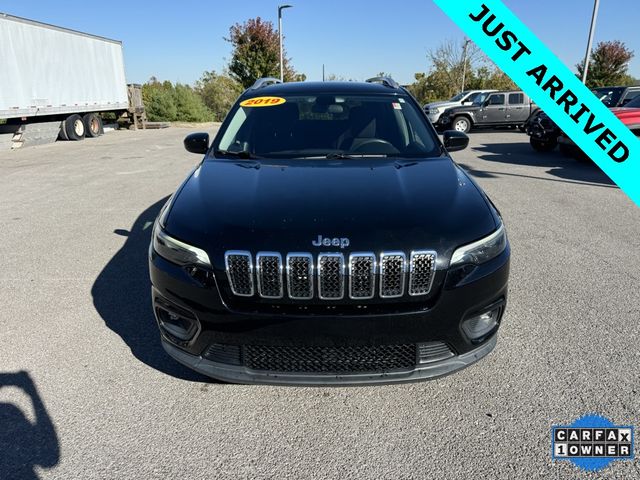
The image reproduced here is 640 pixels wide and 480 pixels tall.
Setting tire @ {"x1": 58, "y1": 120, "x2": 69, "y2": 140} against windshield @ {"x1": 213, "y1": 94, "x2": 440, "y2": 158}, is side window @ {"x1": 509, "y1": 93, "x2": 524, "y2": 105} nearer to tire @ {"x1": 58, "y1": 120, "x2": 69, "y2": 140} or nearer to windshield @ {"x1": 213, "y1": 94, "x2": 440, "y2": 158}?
windshield @ {"x1": 213, "y1": 94, "x2": 440, "y2": 158}

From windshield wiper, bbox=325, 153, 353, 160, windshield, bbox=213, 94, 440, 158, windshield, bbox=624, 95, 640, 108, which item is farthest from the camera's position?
windshield, bbox=624, 95, 640, 108

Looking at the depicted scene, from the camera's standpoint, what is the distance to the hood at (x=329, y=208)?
2154 millimetres

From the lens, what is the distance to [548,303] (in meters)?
3.65

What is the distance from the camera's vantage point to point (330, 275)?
6.82ft

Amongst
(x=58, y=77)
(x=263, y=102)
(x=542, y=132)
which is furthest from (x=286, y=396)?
(x=58, y=77)

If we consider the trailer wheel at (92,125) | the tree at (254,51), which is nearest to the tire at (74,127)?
the trailer wheel at (92,125)

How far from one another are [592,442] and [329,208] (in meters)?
1.76

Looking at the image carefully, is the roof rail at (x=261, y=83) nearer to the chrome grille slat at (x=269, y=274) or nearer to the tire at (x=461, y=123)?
the chrome grille slat at (x=269, y=274)

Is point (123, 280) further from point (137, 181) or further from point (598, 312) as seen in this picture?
point (137, 181)

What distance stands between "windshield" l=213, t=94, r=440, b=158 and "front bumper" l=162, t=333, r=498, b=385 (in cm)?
160

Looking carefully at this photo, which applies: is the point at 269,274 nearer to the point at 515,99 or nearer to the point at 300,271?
the point at 300,271

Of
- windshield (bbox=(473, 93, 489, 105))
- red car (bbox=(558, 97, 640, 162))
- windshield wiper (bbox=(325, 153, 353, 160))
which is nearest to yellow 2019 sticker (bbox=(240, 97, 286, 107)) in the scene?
windshield wiper (bbox=(325, 153, 353, 160))

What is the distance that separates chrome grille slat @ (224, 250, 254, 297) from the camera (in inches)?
83.3

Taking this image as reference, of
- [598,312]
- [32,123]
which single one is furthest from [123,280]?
[32,123]
